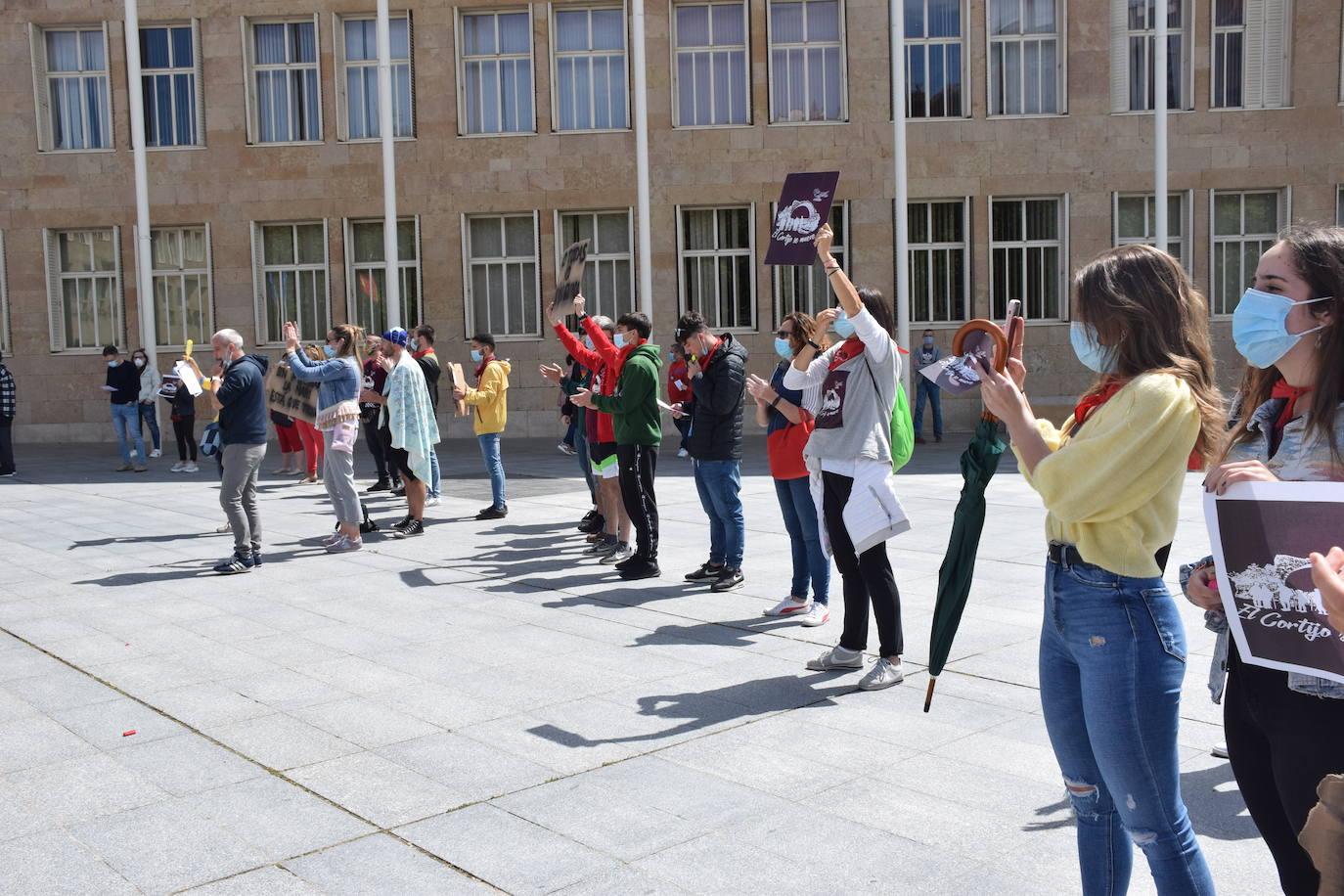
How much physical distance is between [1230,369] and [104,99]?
A: 850 inches

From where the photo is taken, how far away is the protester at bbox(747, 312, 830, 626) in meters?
7.23

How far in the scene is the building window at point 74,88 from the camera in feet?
76.0

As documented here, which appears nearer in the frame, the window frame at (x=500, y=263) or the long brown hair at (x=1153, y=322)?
the long brown hair at (x=1153, y=322)

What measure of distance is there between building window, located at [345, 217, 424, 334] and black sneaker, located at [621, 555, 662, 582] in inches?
591

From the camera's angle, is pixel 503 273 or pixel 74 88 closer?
pixel 503 273

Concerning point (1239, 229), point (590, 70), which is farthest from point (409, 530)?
point (1239, 229)

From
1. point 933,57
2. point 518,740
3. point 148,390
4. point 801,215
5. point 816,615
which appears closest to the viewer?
point 518,740

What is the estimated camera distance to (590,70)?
894 inches

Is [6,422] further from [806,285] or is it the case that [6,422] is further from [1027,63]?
[1027,63]

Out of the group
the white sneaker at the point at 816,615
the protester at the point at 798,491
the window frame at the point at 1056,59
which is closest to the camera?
the white sneaker at the point at 816,615

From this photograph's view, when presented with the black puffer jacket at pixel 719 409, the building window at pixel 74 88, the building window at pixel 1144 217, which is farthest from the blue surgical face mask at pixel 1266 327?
the building window at pixel 74 88

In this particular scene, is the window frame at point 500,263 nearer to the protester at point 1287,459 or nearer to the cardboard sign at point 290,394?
the cardboard sign at point 290,394

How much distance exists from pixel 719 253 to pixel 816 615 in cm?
1609

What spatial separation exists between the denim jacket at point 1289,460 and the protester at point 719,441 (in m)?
5.63
